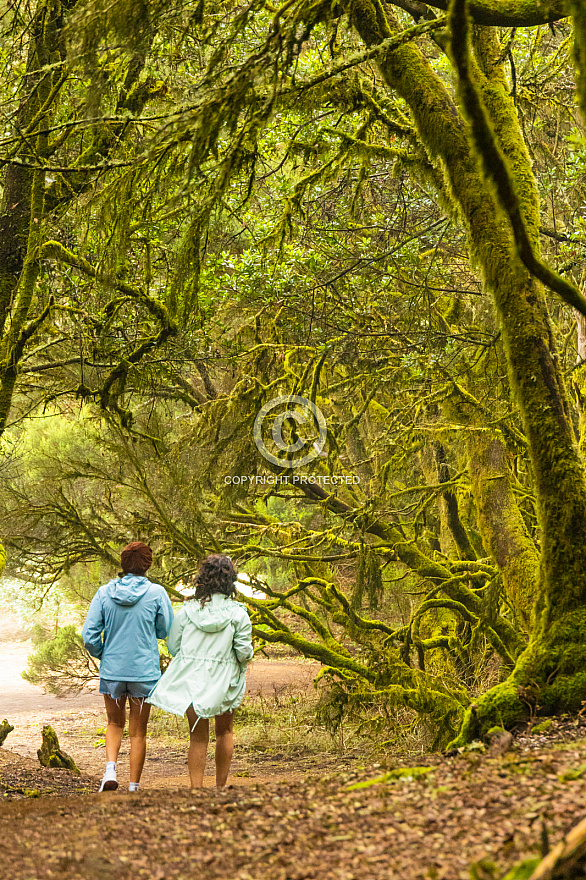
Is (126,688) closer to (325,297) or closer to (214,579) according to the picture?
(214,579)

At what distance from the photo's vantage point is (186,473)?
8.73 m

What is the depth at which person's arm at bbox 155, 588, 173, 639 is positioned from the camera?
4617 millimetres

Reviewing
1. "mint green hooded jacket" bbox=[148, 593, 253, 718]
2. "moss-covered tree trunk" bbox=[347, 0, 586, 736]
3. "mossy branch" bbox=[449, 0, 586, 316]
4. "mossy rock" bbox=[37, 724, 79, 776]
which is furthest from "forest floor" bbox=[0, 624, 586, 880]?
"mossy rock" bbox=[37, 724, 79, 776]

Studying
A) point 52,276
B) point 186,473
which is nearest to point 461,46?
point 52,276

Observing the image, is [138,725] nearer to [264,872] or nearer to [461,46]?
[264,872]

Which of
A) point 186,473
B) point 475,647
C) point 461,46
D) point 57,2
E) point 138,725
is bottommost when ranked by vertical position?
point 475,647

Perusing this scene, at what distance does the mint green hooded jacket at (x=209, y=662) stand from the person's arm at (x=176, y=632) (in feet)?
0.08

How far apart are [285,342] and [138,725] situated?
18.8 ft

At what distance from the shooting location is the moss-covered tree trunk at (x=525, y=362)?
3.27 metres

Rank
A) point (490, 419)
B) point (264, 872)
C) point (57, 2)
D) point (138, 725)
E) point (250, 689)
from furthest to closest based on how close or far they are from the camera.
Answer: point (250, 689), point (490, 419), point (57, 2), point (138, 725), point (264, 872)

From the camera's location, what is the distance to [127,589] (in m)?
4.55

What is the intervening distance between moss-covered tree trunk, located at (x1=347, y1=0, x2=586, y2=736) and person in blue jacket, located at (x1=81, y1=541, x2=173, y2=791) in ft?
7.04

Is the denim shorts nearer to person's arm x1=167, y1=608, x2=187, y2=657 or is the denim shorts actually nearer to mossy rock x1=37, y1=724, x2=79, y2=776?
person's arm x1=167, y1=608, x2=187, y2=657

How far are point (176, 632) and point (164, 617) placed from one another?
0.15m
